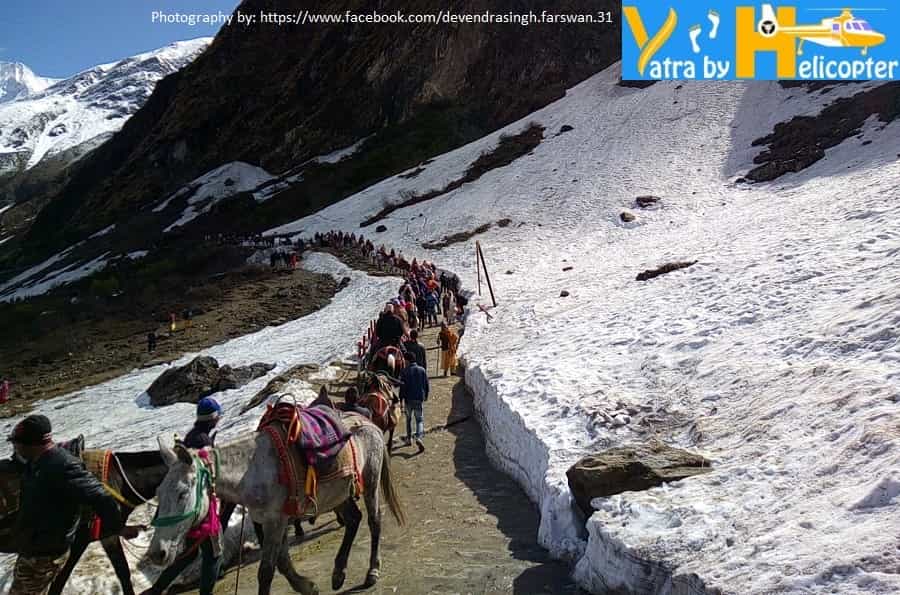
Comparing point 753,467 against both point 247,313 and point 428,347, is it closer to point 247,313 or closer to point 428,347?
point 428,347

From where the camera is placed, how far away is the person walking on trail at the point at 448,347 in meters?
15.4

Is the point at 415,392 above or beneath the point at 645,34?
beneath

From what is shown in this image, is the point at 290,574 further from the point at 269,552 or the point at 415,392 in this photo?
the point at 415,392

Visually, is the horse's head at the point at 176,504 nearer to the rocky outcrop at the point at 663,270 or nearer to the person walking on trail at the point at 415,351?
the person walking on trail at the point at 415,351

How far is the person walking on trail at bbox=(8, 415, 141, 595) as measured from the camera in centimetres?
497

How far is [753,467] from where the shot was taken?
5.94 meters

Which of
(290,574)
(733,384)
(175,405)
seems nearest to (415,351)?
(733,384)

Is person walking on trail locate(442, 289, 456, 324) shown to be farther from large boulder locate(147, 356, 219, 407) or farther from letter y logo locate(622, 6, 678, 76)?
letter y logo locate(622, 6, 678, 76)

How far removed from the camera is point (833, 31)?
3938 cm

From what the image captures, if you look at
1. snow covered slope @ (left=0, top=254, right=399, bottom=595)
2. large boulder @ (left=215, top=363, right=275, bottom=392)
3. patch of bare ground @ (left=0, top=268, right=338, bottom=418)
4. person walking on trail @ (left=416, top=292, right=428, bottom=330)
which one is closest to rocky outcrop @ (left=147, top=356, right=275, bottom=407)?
large boulder @ (left=215, top=363, right=275, bottom=392)

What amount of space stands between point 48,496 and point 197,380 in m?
13.8

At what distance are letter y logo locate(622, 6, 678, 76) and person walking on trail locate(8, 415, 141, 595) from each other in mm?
42945

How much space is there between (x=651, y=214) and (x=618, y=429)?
2695 centimetres

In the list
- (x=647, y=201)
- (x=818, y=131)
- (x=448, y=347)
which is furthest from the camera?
(x=647, y=201)
